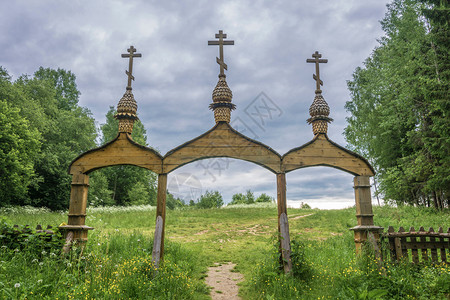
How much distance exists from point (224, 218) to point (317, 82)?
45.5 feet

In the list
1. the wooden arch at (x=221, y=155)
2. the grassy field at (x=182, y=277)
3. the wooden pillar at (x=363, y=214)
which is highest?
the wooden arch at (x=221, y=155)

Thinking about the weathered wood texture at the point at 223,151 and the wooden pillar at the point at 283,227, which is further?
the weathered wood texture at the point at 223,151

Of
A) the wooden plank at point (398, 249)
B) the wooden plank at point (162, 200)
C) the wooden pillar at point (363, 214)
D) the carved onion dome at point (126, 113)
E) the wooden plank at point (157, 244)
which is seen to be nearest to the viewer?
the wooden plank at point (157, 244)

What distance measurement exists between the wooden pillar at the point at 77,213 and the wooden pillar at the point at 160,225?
5.51ft

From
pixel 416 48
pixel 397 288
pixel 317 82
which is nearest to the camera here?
pixel 397 288

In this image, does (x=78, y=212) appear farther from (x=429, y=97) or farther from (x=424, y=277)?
(x=429, y=97)

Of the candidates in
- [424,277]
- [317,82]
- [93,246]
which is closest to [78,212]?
[93,246]

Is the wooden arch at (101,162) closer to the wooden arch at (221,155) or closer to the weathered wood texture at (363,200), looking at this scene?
the wooden arch at (221,155)

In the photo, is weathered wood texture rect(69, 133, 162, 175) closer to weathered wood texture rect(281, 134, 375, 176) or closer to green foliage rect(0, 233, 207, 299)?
green foliage rect(0, 233, 207, 299)

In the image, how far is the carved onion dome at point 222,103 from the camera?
680 centimetres

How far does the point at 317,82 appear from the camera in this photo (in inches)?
289

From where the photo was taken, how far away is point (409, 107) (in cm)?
1658

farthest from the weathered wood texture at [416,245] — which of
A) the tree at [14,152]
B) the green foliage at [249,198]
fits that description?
the green foliage at [249,198]

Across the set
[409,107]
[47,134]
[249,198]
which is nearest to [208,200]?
[249,198]
